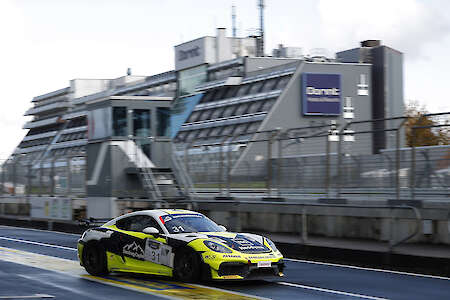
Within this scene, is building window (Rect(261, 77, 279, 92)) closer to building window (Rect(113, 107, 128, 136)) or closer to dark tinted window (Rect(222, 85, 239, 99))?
dark tinted window (Rect(222, 85, 239, 99))

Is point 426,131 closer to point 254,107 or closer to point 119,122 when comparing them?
point 119,122

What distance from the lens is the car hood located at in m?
13.4

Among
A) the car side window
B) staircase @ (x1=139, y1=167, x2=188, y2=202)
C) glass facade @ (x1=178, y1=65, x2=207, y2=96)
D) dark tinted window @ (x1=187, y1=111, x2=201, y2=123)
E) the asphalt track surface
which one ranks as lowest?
the asphalt track surface

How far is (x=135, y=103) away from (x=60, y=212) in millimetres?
5768

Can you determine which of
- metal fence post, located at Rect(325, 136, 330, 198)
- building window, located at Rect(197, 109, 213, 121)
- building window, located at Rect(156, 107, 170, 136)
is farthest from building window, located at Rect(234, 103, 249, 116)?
metal fence post, located at Rect(325, 136, 330, 198)

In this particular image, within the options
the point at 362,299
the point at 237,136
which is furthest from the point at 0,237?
the point at 362,299

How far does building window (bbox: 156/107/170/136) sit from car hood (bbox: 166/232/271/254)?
1516cm

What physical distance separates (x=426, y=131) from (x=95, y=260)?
782 centimetres

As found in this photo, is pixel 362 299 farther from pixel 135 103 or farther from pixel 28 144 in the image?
pixel 28 144

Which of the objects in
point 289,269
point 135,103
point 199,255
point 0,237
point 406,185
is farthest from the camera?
point 135,103

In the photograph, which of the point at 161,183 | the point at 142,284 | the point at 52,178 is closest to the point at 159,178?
the point at 161,183

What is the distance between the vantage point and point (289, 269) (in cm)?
1667

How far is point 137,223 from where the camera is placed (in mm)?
14797

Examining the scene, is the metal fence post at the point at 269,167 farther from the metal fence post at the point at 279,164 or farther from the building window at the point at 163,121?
the building window at the point at 163,121
